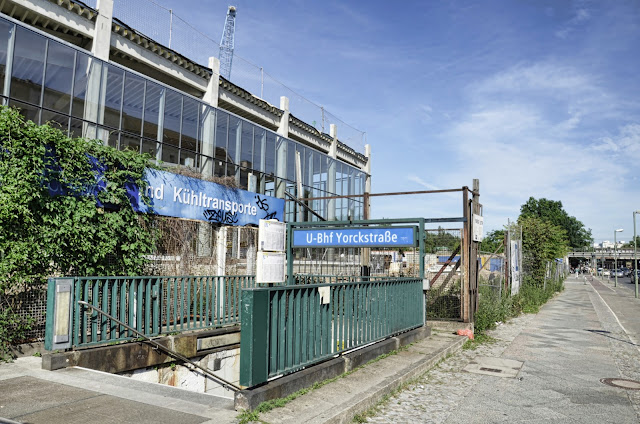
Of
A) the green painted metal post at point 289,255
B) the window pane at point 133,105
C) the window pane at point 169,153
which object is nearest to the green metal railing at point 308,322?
the green painted metal post at point 289,255

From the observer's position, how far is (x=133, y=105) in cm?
→ 1711

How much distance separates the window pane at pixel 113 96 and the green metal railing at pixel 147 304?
31.6ft

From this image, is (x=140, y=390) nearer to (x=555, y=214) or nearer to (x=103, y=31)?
(x=103, y=31)

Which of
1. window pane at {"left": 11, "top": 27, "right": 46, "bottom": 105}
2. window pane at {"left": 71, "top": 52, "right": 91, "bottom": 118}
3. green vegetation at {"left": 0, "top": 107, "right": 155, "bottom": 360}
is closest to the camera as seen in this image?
green vegetation at {"left": 0, "top": 107, "right": 155, "bottom": 360}

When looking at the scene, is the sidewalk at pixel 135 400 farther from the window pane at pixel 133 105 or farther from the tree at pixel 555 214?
the tree at pixel 555 214

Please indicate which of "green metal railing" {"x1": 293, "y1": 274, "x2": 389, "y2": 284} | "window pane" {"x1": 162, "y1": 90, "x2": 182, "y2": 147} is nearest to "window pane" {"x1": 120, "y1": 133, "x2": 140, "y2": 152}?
"window pane" {"x1": 162, "y1": 90, "x2": 182, "y2": 147}

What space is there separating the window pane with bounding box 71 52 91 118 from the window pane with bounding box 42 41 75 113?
0.62ft

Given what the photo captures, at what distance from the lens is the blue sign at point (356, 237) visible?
379 inches

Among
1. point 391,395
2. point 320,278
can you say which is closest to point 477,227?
point 320,278

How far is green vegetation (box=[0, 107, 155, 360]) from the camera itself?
731 cm

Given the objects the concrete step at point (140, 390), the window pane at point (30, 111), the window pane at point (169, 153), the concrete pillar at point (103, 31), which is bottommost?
the concrete step at point (140, 390)

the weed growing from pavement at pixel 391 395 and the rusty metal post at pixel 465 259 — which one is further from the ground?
the rusty metal post at pixel 465 259

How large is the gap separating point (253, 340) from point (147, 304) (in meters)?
3.60

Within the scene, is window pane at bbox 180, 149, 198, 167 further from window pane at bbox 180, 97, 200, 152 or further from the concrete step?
the concrete step
